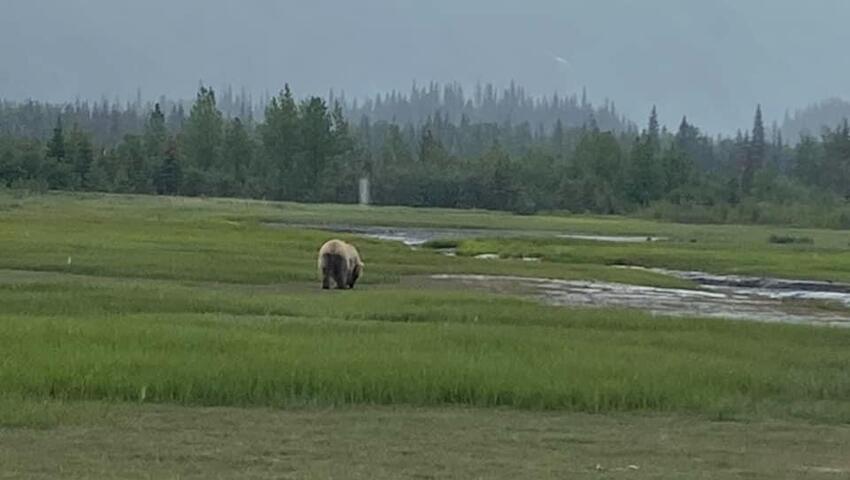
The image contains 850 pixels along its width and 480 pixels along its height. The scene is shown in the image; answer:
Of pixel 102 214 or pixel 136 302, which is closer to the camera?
pixel 136 302

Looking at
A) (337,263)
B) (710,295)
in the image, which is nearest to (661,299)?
(710,295)

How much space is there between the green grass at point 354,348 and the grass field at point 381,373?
0.04 meters

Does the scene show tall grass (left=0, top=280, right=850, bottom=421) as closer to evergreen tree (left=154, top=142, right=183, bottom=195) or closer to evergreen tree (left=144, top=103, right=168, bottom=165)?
evergreen tree (left=154, top=142, right=183, bottom=195)

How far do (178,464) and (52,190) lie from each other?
8489 cm

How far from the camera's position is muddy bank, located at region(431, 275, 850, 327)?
96.8 feet

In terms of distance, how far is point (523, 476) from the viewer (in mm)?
11898

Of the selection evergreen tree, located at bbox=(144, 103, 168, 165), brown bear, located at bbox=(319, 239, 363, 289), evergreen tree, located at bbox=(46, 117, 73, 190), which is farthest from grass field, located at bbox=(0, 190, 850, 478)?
evergreen tree, located at bbox=(144, 103, 168, 165)

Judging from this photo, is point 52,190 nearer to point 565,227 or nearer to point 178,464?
point 565,227

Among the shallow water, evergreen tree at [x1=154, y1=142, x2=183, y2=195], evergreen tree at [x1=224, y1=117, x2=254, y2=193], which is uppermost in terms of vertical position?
evergreen tree at [x1=224, y1=117, x2=254, y2=193]

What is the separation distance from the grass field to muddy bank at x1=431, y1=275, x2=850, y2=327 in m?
2.29

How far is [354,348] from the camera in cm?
1866

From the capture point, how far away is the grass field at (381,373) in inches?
515

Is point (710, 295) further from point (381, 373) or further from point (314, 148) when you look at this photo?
point (314, 148)

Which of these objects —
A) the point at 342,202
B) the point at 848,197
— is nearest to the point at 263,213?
the point at 342,202
